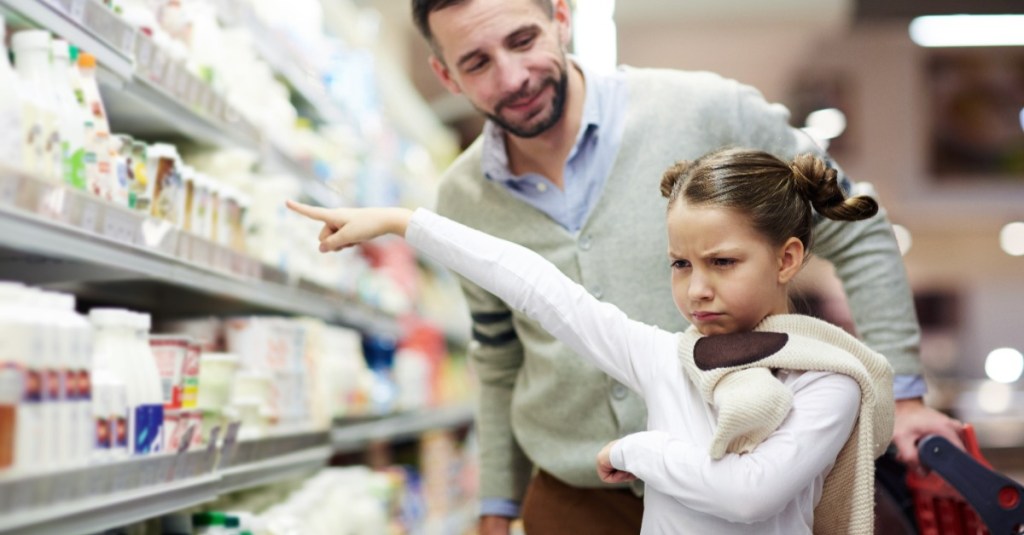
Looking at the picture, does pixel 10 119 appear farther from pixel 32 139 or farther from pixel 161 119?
pixel 161 119

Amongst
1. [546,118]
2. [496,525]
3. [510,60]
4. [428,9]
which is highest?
[428,9]


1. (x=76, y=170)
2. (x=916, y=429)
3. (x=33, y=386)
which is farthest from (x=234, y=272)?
(x=916, y=429)

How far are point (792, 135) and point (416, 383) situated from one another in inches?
110

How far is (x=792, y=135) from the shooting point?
2172 mm

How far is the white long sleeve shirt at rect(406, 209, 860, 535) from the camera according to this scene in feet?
5.00

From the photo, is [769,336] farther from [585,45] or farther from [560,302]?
[585,45]

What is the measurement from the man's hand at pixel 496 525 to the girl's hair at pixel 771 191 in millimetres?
1015

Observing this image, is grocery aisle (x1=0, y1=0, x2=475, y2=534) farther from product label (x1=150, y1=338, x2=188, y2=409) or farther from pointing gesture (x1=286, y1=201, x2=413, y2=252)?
pointing gesture (x1=286, y1=201, x2=413, y2=252)

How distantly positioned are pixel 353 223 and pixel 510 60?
56cm

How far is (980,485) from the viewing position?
6.15ft

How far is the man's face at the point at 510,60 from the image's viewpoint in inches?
84.4

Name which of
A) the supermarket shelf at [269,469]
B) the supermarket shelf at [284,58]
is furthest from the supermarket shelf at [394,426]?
the supermarket shelf at [284,58]

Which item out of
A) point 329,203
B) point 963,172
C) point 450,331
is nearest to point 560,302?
point 329,203

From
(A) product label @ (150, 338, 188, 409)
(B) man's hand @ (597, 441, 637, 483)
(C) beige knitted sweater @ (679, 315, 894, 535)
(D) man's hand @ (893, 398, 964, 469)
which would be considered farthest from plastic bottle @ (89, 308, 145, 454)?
(D) man's hand @ (893, 398, 964, 469)
